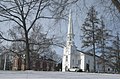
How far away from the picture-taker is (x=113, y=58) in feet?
148

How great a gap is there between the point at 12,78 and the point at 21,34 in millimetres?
25971

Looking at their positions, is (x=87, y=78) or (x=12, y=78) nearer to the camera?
(x=12, y=78)

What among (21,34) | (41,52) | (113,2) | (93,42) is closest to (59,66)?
(93,42)

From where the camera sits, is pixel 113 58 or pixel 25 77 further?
pixel 113 58

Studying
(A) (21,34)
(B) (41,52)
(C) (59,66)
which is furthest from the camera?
(C) (59,66)

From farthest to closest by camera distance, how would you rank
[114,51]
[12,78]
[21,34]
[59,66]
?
1. [59,66]
2. [114,51]
3. [21,34]
4. [12,78]

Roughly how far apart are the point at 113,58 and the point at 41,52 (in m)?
13.9

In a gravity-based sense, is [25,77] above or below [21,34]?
below

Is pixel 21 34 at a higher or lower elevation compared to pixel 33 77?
higher

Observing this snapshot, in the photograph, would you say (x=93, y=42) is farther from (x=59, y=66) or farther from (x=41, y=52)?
(x=59, y=66)

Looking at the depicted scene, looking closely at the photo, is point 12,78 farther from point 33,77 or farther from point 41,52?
point 41,52

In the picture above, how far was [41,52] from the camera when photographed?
39.5 metres

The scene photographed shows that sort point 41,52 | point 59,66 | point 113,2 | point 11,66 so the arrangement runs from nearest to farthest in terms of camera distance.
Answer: point 113,2, point 41,52, point 11,66, point 59,66

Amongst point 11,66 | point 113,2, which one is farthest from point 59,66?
point 113,2
